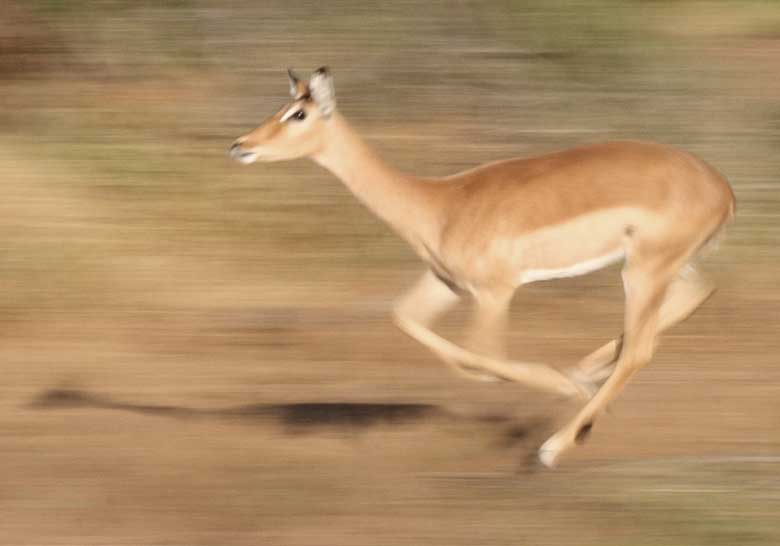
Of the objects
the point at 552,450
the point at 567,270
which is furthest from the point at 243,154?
the point at 552,450

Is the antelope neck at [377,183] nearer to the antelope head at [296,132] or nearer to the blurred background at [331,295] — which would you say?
the antelope head at [296,132]

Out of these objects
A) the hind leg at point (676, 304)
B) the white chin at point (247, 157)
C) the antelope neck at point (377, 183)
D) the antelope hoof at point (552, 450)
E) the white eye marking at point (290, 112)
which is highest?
the white eye marking at point (290, 112)

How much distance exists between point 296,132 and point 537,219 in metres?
1.00

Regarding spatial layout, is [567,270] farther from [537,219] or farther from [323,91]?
[323,91]

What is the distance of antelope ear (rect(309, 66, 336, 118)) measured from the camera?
628cm

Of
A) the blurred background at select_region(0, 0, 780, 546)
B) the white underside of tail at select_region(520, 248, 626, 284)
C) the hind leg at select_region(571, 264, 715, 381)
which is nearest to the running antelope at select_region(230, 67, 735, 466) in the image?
the white underside of tail at select_region(520, 248, 626, 284)

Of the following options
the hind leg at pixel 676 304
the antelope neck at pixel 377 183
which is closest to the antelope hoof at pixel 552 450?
the hind leg at pixel 676 304

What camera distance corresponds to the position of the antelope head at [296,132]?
20.7 feet

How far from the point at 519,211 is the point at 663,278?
0.60 metres

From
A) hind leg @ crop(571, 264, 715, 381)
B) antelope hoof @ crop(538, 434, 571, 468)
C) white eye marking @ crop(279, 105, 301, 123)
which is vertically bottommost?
antelope hoof @ crop(538, 434, 571, 468)

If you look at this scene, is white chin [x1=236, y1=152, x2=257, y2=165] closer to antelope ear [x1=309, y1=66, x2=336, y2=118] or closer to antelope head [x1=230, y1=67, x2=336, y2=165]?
antelope head [x1=230, y1=67, x2=336, y2=165]

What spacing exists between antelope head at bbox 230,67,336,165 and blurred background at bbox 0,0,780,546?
3.99ft

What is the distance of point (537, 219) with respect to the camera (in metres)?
6.12

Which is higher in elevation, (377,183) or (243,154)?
(243,154)
